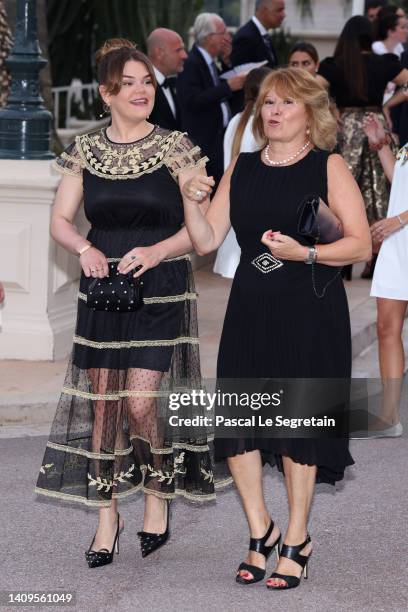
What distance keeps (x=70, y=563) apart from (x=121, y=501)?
1.01 metres

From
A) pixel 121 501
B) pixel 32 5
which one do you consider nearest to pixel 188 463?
pixel 121 501

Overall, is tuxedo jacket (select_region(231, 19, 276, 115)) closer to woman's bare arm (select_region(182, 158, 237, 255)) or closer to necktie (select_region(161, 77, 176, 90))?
necktie (select_region(161, 77, 176, 90))

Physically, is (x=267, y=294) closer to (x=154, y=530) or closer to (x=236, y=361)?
(x=236, y=361)

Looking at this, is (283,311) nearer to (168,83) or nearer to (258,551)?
(258,551)

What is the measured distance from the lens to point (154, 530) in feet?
20.4

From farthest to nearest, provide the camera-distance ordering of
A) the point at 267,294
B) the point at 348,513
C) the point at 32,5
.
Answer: the point at 32,5, the point at 348,513, the point at 267,294

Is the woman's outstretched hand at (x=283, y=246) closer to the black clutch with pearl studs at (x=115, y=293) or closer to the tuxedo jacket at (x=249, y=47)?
the black clutch with pearl studs at (x=115, y=293)

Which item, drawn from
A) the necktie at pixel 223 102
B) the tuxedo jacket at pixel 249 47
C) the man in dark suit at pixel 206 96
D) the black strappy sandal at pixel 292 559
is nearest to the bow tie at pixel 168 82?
the man in dark suit at pixel 206 96

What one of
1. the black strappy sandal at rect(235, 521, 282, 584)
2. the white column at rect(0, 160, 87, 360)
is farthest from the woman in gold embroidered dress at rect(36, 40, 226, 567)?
the white column at rect(0, 160, 87, 360)

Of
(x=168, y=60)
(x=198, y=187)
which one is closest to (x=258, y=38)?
(x=168, y=60)

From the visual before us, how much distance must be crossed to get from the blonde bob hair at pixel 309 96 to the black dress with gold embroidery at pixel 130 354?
18.5 inches

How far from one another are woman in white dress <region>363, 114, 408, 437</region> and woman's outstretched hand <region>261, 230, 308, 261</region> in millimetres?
1995

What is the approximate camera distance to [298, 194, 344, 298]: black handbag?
5566mm

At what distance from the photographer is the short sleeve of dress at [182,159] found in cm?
598
